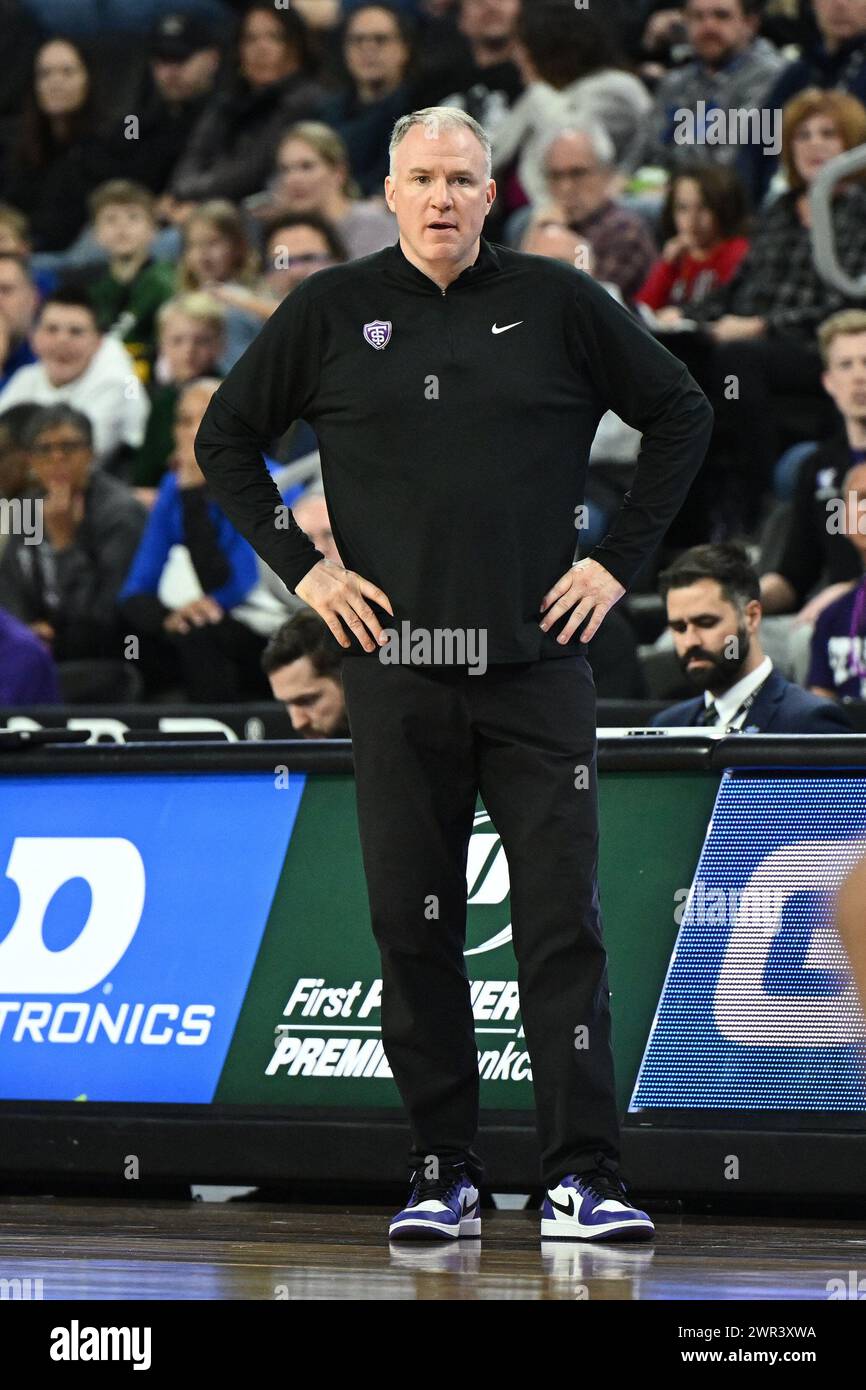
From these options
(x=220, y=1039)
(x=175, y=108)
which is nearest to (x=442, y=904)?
(x=220, y=1039)

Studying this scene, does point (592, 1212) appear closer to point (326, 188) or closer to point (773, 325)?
point (773, 325)

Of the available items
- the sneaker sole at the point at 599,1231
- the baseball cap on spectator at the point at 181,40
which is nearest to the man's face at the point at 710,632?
the sneaker sole at the point at 599,1231

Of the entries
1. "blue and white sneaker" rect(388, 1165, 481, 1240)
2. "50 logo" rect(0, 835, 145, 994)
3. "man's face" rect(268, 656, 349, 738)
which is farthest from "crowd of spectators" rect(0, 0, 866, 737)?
"blue and white sneaker" rect(388, 1165, 481, 1240)

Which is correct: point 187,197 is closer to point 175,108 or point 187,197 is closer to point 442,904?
point 175,108

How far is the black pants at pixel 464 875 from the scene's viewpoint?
4227mm

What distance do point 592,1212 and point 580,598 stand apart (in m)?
1.17

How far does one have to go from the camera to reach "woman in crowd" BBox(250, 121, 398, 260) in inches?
408

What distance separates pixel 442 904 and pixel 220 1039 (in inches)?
49.3

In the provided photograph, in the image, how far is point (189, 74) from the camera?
12.7 m

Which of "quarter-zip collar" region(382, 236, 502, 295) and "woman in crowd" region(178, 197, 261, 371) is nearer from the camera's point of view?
"quarter-zip collar" region(382, 236, 502, 295)

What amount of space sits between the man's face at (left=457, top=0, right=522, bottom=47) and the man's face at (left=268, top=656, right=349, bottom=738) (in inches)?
215

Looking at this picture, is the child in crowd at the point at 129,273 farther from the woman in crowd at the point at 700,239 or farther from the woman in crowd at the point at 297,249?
the woman in crowd at the point at 700,239

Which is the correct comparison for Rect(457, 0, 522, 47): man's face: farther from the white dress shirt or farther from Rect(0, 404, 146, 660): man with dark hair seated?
the white dress shirt

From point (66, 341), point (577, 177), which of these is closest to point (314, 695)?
point (577, 177)
